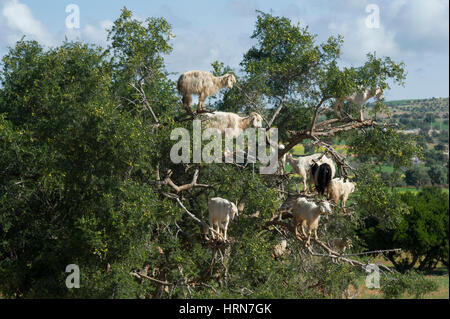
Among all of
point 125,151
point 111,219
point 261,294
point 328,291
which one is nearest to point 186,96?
point 125,151

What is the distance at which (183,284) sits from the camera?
15.4 m

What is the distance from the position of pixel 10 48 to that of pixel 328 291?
13.8 metres

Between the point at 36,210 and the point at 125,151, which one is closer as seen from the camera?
the point at 125,151

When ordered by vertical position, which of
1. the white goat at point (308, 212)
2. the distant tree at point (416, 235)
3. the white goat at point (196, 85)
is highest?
the white goat at point (196, 85)

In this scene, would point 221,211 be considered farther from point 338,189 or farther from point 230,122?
point 338,189

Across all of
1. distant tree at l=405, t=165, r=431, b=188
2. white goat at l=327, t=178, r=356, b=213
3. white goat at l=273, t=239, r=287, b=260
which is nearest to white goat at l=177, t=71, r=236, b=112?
white goat at l=327, t=178, r=356, b=213

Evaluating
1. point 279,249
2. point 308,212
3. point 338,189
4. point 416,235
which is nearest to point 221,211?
point 308,212

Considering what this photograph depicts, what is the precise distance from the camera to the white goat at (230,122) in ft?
56.2

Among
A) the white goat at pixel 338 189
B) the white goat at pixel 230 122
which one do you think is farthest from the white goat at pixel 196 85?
the white goat at pixel 338 189

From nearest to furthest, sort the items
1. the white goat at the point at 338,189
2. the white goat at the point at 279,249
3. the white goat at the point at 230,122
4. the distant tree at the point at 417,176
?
the white goat at the point at 230,122, the white goat at the point at 338,189, the white goat at the point at 279,249, the distant tree at the point at 417,176

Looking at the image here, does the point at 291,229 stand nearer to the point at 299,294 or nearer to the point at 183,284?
the point at 299,294

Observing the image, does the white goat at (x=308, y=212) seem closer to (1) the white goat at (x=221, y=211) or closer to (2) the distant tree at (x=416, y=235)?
(1) the white goat at (x=221, y=211)

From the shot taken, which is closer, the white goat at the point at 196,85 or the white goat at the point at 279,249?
the white goat at the point at 196,85

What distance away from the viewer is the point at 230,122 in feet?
57.1
